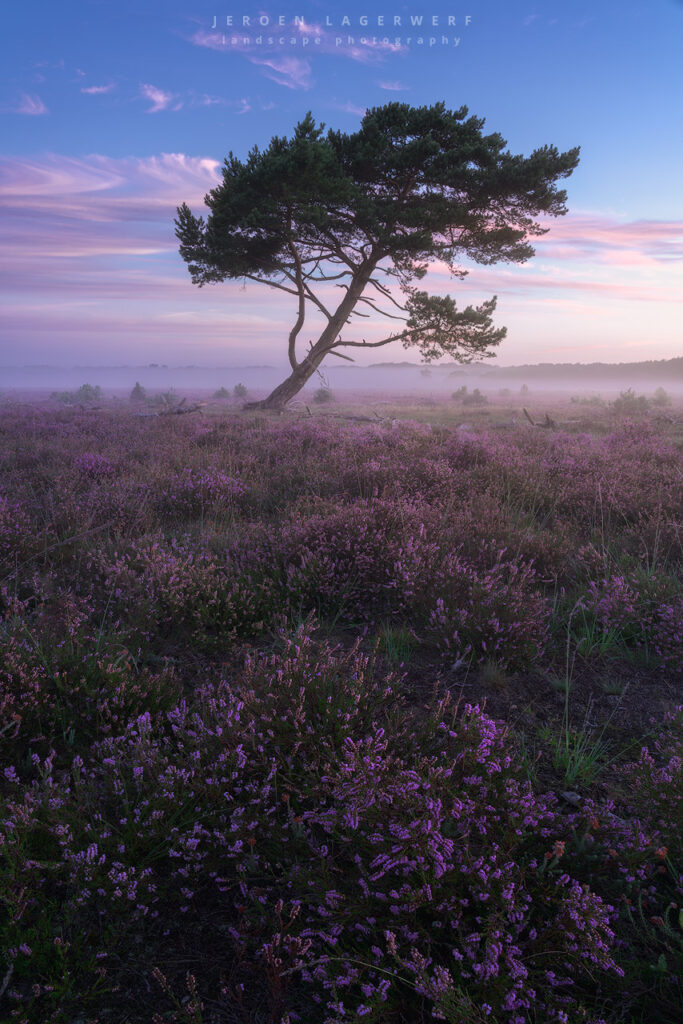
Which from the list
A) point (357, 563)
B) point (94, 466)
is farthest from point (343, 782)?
point (94, 466)

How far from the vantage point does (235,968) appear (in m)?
1.61

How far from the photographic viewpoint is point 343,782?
186 cm

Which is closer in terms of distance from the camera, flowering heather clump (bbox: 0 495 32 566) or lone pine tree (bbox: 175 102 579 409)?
flowering heather clump (bbox: 0 495 32 566)

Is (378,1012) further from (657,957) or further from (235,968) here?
(657,957)

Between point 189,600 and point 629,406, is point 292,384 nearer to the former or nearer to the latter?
point 629,406

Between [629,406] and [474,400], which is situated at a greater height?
[474,400]

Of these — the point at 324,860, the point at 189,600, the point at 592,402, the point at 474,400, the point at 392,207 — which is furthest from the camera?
the point at 592,402

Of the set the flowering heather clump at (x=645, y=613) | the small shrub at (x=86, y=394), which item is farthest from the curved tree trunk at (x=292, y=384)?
the flowering heather clump at (x=645, y=613)

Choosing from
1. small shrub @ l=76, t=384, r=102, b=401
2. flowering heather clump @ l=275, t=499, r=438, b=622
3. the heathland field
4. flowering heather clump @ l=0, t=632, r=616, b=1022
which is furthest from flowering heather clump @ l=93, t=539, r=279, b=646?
small shrub @ l=76, t=384, r=102, b=401

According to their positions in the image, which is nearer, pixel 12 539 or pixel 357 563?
pixel 357 563

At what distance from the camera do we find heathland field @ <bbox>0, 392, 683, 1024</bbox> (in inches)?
60.9

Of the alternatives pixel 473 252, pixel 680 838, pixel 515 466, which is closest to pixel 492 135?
pixel 473 252

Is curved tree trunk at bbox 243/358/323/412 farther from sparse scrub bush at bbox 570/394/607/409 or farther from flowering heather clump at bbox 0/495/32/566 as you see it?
flowering heather clump at bbox 0/495/32/566

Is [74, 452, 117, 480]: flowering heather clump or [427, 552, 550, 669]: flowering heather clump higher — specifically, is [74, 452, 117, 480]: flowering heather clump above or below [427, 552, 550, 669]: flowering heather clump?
above
